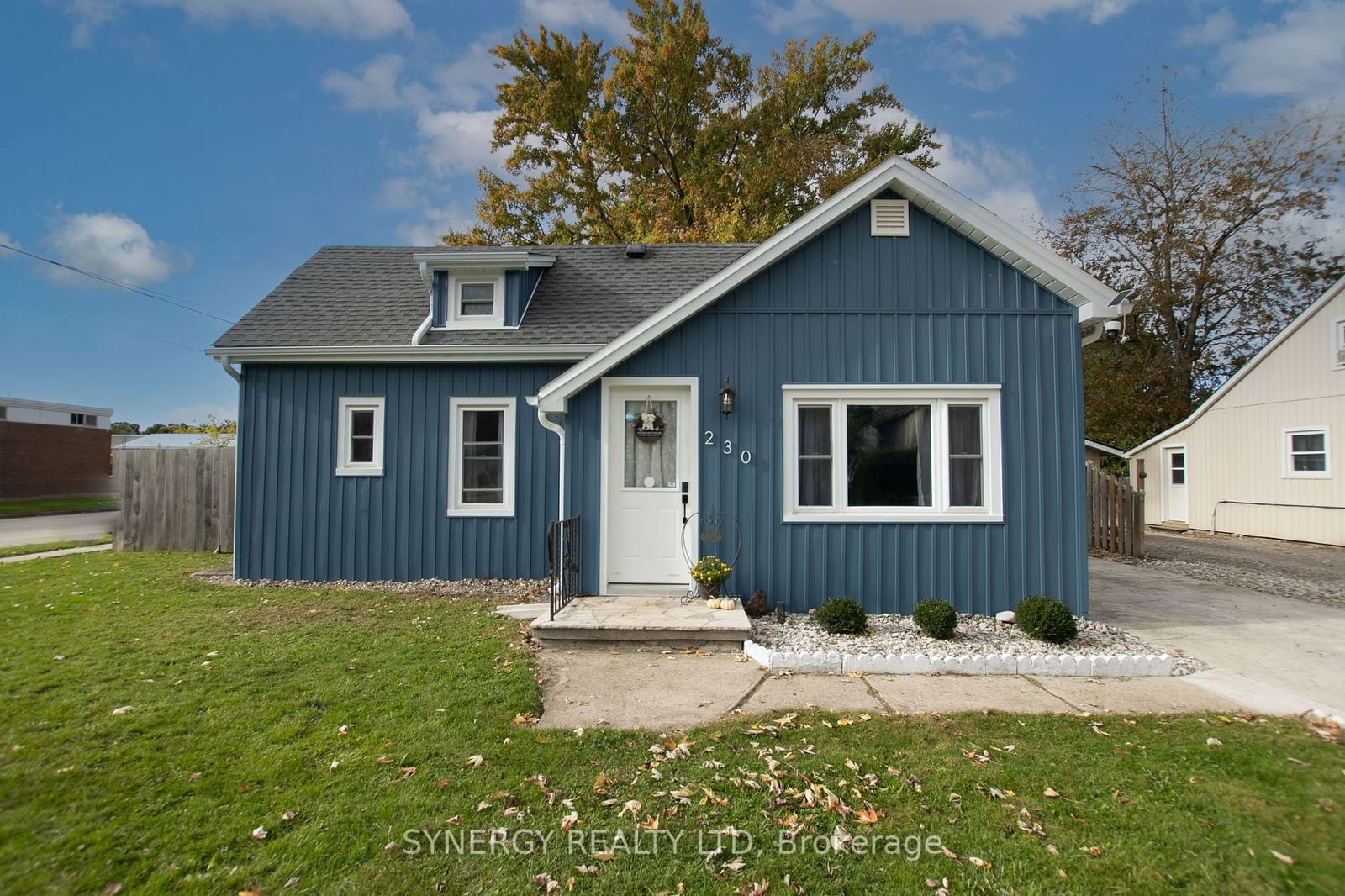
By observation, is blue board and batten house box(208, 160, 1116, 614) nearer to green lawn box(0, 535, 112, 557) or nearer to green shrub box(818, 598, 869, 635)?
green shrub box(818, 598, 869, 635)

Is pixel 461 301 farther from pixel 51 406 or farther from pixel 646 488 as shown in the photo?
pixel 51 406

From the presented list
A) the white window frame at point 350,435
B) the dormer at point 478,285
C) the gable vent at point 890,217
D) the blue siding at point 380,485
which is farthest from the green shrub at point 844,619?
the white window frame at point 350,435

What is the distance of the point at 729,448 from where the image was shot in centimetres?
693

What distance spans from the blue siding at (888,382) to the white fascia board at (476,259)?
3.23 meters

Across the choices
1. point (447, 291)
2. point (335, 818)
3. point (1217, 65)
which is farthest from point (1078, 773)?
point (1217, 65)

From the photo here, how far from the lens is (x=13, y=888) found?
2357mm

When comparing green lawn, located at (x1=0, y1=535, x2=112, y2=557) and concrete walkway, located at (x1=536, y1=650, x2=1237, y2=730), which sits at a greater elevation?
green lawn, located at (x1=0, y1=535, x2=112, y2=557)

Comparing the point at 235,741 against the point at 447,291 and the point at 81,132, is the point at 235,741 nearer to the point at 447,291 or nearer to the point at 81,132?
the point at 447,291

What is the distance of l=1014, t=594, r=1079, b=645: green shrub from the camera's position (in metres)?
5.80

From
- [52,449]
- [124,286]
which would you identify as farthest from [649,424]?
[52,449]

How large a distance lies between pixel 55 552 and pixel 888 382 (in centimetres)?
1489

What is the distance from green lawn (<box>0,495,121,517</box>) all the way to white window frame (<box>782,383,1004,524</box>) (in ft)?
78.2

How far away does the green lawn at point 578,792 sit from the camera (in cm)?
259

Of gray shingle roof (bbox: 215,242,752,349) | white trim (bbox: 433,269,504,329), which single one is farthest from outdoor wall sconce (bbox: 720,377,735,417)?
white trim (bbox: 433,269,504,329)
